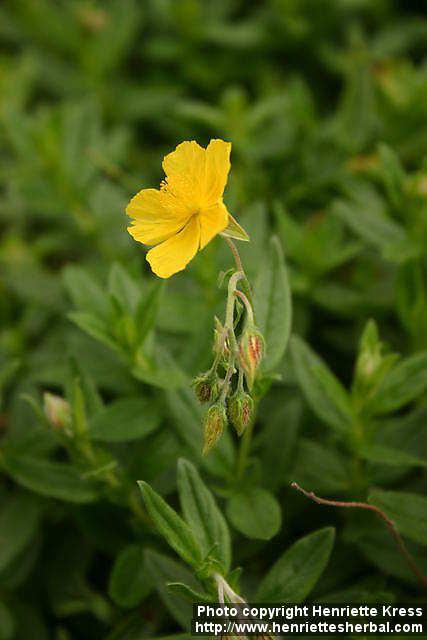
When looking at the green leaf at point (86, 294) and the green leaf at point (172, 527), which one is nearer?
the green leaf at point (172, 527)

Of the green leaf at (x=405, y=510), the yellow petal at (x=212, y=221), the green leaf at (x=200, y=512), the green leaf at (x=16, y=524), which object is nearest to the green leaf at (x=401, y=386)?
the green leaf at (x=405, y=510)

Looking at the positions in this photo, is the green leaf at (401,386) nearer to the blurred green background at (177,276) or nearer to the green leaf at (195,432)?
the blurred green background at (177,276)

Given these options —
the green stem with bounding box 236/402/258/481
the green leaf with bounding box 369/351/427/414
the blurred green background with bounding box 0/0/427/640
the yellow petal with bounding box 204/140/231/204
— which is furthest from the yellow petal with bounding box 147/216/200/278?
the green leaf with bounding box 369/351/427/414

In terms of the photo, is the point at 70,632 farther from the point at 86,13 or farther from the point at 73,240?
the point at 86,13

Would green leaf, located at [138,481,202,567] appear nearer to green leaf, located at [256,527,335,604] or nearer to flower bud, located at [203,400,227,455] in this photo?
flower bud, located at [203,400,227,455]

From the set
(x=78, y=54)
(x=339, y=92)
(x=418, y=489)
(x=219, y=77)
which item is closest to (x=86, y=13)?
(x=78, y=54)

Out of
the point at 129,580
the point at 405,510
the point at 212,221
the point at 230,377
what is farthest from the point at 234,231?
the point at 129,580
